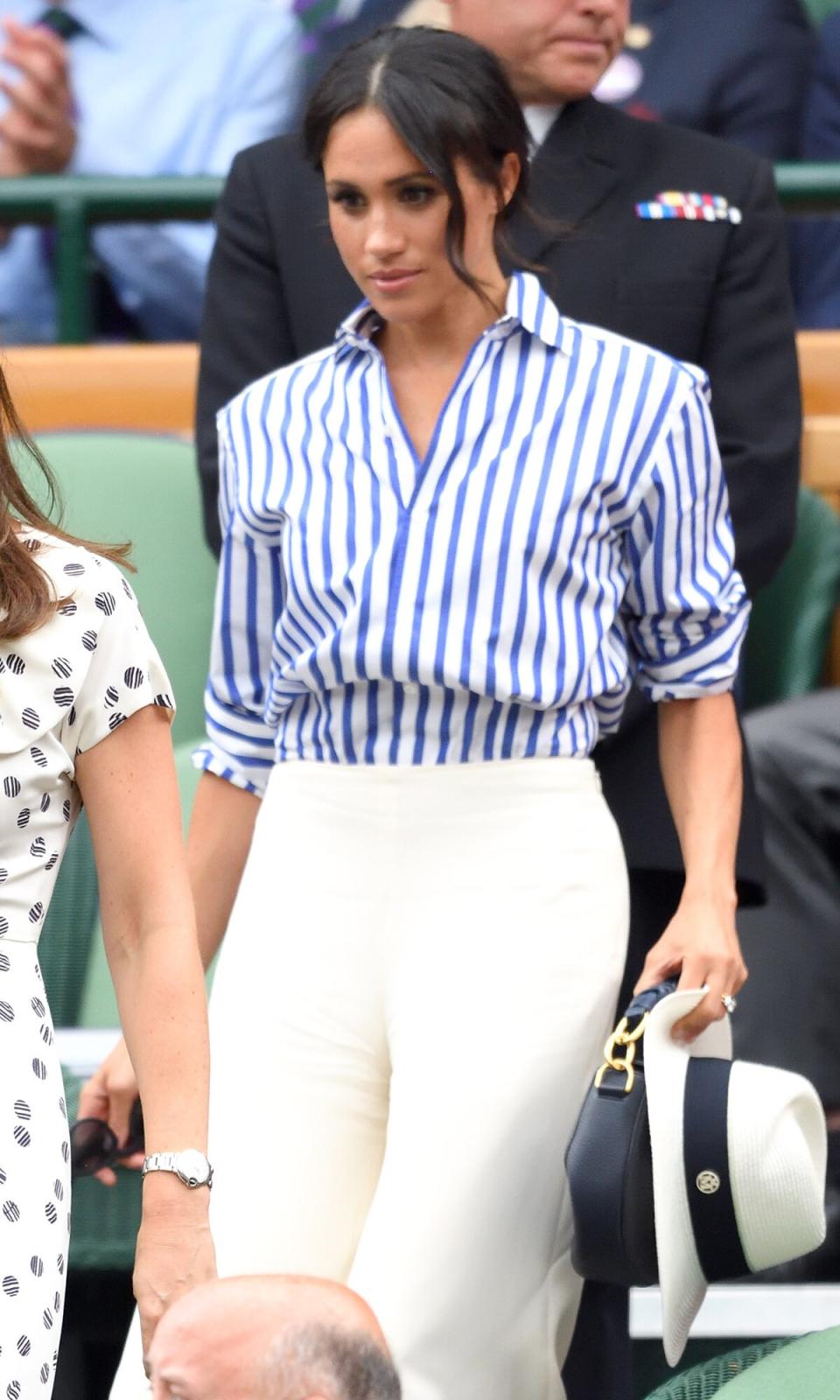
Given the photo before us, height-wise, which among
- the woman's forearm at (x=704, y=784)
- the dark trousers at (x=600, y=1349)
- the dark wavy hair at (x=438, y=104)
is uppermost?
the dark wavy hair at (x=438, y=104)

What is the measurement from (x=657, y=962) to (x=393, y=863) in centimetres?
27

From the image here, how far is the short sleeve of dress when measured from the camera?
62.7 inches

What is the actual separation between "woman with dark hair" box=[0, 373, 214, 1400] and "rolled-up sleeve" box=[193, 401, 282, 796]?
0.52 m

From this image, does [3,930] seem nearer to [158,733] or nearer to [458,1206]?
[158,733]

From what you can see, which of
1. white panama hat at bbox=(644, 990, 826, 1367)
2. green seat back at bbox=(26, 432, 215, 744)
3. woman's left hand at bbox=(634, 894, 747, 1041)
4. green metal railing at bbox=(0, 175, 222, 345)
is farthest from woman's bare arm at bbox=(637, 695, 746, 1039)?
green metal railing at bbox=(0, 175, 222, 345)

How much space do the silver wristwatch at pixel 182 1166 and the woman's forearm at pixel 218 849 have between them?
67 cm

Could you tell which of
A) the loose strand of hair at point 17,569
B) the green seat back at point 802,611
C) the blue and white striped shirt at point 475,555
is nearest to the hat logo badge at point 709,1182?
the blue and white striped shirt at point 475,555

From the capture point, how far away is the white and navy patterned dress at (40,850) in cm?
147

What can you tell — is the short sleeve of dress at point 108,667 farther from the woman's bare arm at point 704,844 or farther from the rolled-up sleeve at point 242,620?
the woman's bare arm at point 704,844

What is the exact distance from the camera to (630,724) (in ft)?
7.61

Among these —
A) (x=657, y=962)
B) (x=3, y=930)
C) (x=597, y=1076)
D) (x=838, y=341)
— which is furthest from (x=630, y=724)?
(x=838, y=341)

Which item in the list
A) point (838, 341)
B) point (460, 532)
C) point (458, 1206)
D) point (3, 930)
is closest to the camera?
point (3, 930)

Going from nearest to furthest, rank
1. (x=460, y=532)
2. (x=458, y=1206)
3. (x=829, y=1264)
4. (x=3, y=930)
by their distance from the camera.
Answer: (x=3, y=930), (x=458, y=1206), (x=460, y=532), (x=829, y=1264)

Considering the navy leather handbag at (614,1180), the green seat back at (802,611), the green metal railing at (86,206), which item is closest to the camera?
the navy leather handbag at (614,1180)
